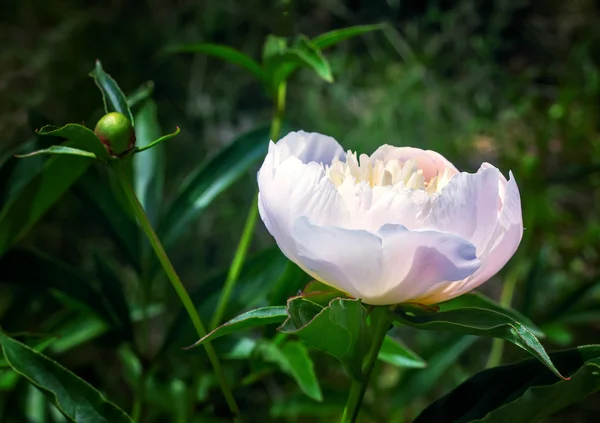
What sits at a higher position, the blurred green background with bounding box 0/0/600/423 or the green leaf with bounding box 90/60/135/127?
the green leaf with bounding box 90/60/135/127

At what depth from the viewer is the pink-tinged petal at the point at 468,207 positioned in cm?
26

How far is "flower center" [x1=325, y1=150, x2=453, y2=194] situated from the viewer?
302mm

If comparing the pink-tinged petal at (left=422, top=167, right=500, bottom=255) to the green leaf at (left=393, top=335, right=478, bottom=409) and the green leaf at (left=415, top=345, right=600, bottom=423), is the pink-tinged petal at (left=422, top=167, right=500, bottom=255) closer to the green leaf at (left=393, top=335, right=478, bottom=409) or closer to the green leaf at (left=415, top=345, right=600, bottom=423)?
the green leaf at (left=415, top=345, right=600, bottom=423)

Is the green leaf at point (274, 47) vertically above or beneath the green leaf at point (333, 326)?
above

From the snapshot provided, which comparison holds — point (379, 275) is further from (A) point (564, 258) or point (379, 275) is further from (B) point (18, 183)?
(A) point (564, 258)

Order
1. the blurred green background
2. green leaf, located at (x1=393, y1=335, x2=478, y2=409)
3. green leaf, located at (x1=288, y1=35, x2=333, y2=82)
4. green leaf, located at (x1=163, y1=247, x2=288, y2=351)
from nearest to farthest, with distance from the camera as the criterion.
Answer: green leaf, located at (x1=288, y1=35, x2=333, y2=82) → green leaf, located at (x1=163, y1=247, x2=288, y2=351) → green leaf, located at (x1=393, y1=335, x2=478, y2=409) → the blurred green background

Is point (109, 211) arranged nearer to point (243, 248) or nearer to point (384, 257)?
point (243, 248)

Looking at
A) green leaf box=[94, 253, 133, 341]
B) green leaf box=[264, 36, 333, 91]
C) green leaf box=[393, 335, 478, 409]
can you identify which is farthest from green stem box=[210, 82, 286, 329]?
green leaf box=[393, 335, 478, 409]

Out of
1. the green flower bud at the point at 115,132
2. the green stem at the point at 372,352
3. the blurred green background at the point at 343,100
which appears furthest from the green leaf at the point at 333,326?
the blurred green background at the point at 343,100

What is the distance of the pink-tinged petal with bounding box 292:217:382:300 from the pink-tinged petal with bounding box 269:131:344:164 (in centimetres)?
6

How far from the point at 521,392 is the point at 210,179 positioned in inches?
11.7

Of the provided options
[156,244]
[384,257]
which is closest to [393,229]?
[384,257]

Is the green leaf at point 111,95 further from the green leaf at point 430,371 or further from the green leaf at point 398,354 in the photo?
the green leaf at point 430,371

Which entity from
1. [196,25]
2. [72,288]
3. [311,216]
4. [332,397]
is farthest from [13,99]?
[311,216]
